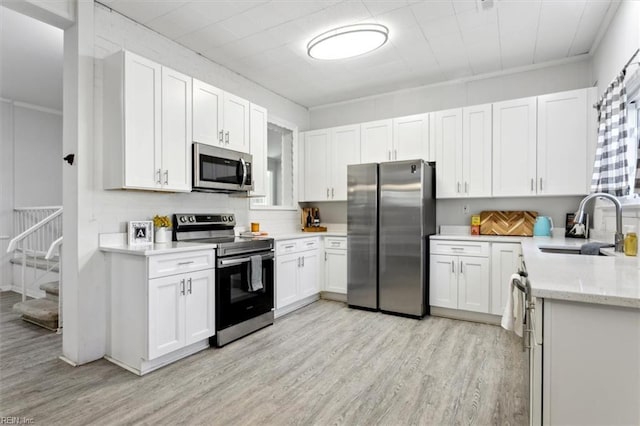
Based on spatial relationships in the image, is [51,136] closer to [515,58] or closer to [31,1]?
[31,1]

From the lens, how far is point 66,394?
2160mm

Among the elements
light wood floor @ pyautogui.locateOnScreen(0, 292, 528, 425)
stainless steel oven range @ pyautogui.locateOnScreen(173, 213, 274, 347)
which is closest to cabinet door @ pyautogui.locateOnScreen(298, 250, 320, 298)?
stainless steel oven range @ pyautogui.locateOnScreen(173, 213, 274, 347)

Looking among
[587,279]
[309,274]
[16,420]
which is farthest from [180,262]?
[587,279]

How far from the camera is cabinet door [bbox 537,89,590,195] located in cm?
337

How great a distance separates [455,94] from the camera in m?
4.29

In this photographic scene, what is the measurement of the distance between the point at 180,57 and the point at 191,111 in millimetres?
766

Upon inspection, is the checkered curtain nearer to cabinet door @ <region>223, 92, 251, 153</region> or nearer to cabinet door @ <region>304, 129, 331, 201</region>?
cabinet door @ <region>304, 129, 331, 201</region>

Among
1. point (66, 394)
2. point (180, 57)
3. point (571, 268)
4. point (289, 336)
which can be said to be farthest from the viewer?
point (180, 57)

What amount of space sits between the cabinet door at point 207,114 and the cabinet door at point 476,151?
2757 millimetres

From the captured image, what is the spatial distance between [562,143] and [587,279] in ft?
9.11

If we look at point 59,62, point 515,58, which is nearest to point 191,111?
point 59,62

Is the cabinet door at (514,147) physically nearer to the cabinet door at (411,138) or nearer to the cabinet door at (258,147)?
the cabinet door at (411,138)

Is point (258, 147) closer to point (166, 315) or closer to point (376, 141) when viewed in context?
point (376, 141)

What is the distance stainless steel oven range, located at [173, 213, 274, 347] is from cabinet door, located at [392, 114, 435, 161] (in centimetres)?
206
